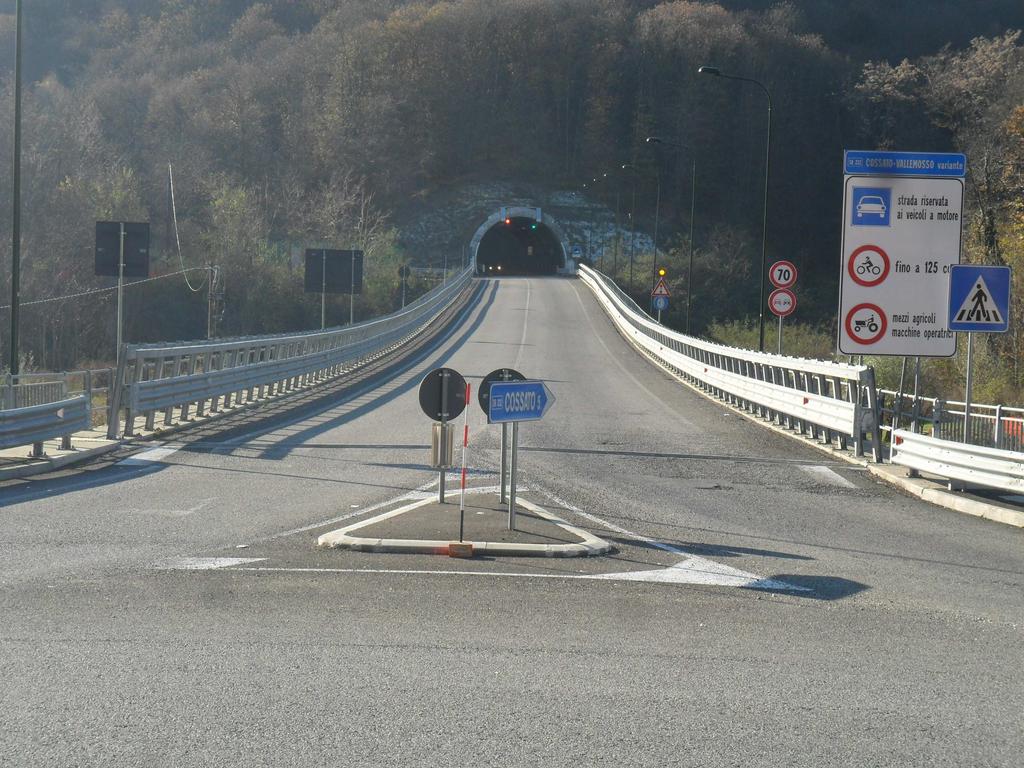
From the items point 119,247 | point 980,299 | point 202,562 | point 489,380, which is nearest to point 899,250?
point 980,299

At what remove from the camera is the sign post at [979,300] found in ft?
49.3

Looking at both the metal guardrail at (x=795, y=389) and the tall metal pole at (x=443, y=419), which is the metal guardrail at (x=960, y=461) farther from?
the tall metal pole at (x=443, y=419)

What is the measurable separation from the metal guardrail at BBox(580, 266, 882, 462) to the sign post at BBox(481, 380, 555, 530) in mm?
8291

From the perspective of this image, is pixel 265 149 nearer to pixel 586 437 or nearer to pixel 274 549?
pixel 586 437

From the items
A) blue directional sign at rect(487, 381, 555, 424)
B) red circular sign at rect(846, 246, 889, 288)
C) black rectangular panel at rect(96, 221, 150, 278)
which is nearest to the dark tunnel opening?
black rectangular panel at rect(96, 221, 150, 278)

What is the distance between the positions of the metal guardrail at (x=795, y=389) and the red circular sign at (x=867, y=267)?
4.70 feet

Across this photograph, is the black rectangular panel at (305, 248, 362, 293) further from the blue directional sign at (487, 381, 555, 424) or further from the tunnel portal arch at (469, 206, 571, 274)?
the tunnel portal arch at (469, 206, 571, 274)

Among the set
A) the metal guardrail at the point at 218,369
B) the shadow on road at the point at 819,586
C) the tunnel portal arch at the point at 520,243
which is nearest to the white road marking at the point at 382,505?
the shadow on road at the point at 819,586

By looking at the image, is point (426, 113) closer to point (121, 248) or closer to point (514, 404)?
point (121, 248)

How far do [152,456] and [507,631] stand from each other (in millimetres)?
11127

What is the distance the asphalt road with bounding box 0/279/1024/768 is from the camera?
17.7ft

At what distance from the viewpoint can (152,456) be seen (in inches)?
682

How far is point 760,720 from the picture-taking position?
5.72 meters

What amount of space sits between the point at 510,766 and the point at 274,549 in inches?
228
